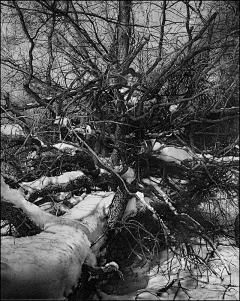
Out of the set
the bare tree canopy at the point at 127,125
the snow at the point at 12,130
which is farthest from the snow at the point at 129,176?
the snow at the point at 12,130

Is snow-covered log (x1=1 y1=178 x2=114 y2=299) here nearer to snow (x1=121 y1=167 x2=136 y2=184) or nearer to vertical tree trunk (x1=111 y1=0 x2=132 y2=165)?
snow (x1=121 y1=167 x2=136 y2=184)

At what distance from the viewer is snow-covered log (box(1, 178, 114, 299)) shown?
2.48 m

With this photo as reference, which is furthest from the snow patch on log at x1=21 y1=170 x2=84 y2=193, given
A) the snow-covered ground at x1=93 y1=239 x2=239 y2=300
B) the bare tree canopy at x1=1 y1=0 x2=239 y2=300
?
the snow-covered ground at x1=93 y1=239 x2=239 y2=300

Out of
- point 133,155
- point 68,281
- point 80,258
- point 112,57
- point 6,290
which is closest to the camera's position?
point 6,290

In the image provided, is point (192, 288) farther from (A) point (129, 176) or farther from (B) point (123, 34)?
(B) point (123, 34)

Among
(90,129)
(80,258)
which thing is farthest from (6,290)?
(90,129)

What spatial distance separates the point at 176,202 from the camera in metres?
6.06

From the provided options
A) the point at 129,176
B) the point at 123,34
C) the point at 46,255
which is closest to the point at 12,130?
the point at 129,176

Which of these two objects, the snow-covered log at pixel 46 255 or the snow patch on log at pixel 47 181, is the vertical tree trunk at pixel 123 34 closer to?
the snow patch on log at pixel 47 181

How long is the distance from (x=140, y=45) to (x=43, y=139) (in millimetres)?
2382

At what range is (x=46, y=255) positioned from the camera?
292 cm

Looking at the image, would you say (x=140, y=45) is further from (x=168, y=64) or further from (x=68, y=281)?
(x=68, y=281)

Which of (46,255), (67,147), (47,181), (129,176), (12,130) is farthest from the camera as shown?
(12,130)

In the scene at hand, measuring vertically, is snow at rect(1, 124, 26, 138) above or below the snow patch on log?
above
